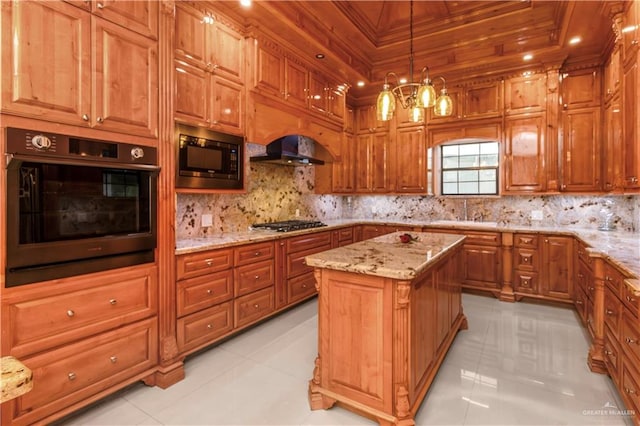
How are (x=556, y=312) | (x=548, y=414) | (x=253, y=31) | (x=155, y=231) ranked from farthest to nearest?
(x=556, y=312) → (x=253, y=31) → (x=155, y=231) → (x=548, y=414)

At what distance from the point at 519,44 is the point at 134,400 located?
17.7 feet

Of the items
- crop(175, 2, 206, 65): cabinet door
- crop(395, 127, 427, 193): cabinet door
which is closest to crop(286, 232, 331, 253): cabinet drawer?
crop(395, 127, 427, 193): cabinet door

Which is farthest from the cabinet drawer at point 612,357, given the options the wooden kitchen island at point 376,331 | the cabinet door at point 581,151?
the cabinet door at point 581,151

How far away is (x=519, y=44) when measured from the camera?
4.00 metres

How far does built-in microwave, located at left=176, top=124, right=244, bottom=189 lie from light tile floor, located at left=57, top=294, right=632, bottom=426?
151cm

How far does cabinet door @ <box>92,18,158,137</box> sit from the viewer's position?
2002 millimetres

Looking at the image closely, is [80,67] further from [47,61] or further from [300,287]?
[300,287]

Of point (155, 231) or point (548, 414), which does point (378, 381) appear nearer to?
point (548, 414)

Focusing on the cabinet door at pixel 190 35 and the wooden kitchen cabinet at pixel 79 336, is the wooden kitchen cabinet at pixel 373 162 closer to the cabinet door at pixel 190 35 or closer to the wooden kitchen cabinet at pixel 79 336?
the cabinet door at pixel 190 35

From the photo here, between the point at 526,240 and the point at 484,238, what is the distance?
478 millimetres

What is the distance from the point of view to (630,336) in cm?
184

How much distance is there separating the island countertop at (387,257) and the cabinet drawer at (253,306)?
4.09ft

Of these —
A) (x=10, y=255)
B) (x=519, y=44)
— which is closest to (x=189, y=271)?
(x=10, y=255)

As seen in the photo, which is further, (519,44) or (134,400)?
(519,44)
